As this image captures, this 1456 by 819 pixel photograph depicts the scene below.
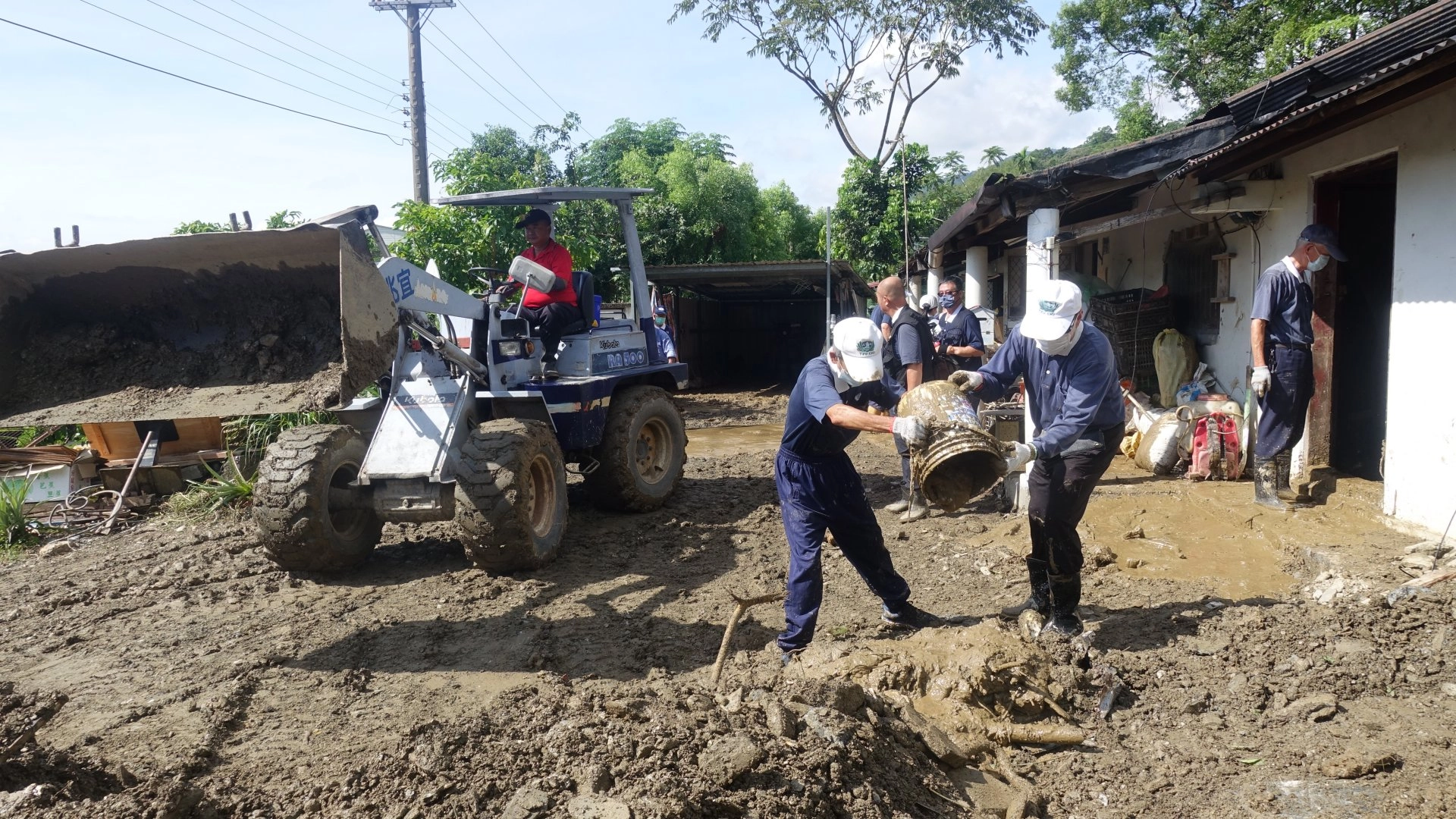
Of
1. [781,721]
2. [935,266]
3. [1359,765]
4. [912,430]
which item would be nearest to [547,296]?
[912,430]

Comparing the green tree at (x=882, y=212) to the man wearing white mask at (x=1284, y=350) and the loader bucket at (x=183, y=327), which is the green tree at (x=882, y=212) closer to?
the man wearing white mask at (x=1284, y=350)

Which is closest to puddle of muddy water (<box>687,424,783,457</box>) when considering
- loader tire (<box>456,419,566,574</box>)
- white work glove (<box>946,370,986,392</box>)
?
loader tire (<box>456,419,566,574</box>)

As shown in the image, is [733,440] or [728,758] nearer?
[728,758]

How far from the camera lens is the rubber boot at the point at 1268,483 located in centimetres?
574

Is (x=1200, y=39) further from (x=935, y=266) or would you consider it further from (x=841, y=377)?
(x=841, y=377)

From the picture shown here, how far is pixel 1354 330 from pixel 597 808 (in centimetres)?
669

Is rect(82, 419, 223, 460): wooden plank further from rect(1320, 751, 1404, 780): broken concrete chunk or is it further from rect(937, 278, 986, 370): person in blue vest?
rect(1320, 751, 1404, 780): broken concrete chunk

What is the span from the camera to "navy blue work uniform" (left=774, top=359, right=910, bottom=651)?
4051mm

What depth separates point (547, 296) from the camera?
656cm

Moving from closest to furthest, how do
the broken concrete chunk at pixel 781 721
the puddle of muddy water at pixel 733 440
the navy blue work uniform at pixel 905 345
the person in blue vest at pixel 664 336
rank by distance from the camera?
1. the broken concrete chunk at pixel 781 721
2. the navy blue work uniform at pixel 905 345
3. the puddle of muddy water at pixel 733 440
4. the person in blue vest at pixel 664 336

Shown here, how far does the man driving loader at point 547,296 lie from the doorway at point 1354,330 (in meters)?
5.16

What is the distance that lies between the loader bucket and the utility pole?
1211cm

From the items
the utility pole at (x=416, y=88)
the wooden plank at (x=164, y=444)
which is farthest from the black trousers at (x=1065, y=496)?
the utility pole at (x=416, y=88)

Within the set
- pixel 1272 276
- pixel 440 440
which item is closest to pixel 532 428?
pixel 440 440
